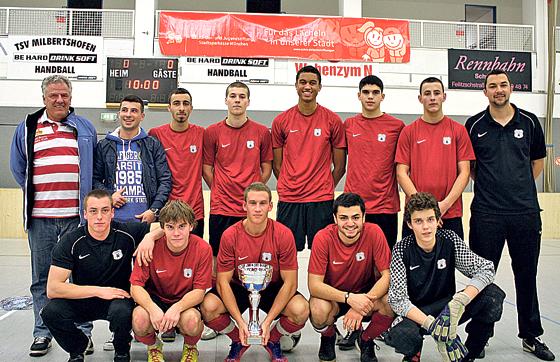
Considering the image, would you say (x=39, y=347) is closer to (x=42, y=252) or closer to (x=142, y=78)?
(x=42, y=252)

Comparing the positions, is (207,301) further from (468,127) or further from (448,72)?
(448,72)

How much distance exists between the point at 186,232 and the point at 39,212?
3.70 feet

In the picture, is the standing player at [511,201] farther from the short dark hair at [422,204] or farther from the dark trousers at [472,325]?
the short dark hair at [422,204]

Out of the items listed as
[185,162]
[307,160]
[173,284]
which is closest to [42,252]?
[173,284]

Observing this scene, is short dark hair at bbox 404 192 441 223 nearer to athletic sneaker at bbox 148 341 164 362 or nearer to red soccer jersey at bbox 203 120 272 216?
red soccer jersey at bbox 203 120 272 216

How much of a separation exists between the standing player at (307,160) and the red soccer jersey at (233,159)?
0.19 m

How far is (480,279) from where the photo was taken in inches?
109

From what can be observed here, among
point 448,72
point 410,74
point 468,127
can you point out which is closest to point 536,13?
point 448,72

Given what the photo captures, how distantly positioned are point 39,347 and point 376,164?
2634mm

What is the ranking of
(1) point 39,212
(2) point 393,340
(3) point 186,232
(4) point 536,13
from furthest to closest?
(4) point 536,13 → (1) point 39,212 → (3) point 186,232 → (2) point 393,340

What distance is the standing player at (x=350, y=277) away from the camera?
2895 mm

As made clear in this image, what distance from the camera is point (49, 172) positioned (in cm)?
329

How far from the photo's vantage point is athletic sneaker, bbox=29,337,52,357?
307 centimetres

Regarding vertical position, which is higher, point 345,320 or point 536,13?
point 536,13
